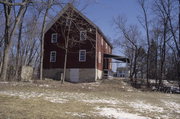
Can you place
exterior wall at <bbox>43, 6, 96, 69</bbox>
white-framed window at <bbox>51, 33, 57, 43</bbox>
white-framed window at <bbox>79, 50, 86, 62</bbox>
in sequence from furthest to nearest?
1. white-framed window at <bbox>51, 33, 57, 43</bbox>
2. white-framed window at <bbox>79, 50, 86, 62</bbox>
3. exterior wall at <bbox>43, 6, 96, 69</bbox>

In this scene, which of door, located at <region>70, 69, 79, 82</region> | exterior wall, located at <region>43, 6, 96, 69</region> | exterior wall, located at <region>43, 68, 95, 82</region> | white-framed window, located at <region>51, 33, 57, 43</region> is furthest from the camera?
white-framed window, located at <region>51, 33, 57, 43</region>

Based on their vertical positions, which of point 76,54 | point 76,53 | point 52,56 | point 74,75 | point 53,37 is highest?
point 53,37

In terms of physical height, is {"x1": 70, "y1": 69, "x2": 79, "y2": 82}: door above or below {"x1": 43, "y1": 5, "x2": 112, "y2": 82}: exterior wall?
below

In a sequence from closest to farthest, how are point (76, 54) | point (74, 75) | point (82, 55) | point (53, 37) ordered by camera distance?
point (74, 75)
point (82, 55)
point (76, 54)
point (53, 37)

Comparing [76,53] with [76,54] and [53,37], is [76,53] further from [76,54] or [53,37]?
[53,37]

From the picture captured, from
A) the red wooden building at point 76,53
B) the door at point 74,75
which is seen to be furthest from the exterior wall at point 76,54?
the door at point 74,75

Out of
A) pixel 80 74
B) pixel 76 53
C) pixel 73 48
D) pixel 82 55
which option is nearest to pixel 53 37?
pixel 73 48

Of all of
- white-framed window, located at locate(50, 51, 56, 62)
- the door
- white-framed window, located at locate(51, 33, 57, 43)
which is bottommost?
the door

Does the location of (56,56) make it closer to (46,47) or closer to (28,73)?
(46,47)

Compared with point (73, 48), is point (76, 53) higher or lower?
lower

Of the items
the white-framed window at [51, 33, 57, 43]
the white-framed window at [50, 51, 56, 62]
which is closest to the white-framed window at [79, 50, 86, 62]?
the white-framed window at [50, 51, 56, 62]

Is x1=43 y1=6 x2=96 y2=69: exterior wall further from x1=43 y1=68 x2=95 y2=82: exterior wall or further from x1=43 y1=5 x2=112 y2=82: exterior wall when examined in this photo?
x1=43 y1=68 x2=95 y2=82: exterior wall

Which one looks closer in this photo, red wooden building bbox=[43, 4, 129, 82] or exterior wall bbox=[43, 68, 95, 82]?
exterior wall bbox=[43, 68, 95, 82]

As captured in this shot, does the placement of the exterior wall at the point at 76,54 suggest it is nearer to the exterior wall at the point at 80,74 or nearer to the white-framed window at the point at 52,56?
the exterior wall at the point at 80,74
